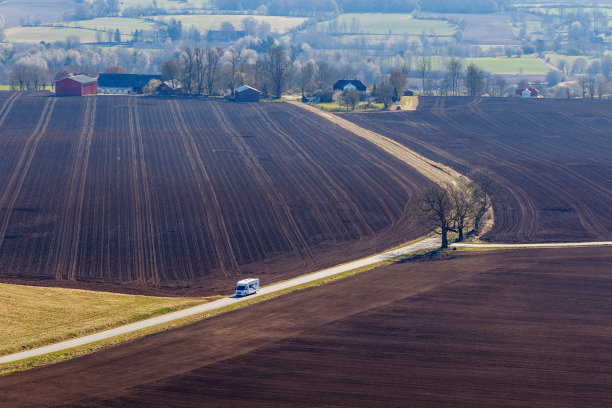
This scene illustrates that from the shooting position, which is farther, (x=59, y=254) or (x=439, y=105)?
(x=439, y=105)

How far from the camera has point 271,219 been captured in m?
72.8

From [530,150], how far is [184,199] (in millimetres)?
53939

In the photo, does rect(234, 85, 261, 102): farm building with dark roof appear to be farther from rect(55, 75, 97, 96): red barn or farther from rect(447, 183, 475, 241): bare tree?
rect(447, 183, 475, 241): bare tree

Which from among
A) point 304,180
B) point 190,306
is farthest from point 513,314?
point 304,180

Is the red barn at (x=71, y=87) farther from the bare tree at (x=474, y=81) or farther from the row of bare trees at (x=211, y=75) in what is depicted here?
the bare tree at (x=474, y=81)

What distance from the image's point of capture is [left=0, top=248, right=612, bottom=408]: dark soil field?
35875 millimetres

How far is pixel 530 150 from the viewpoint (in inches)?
4326

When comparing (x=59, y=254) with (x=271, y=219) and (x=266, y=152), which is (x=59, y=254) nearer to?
(x=271, y=219)

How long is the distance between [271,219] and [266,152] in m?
28.8

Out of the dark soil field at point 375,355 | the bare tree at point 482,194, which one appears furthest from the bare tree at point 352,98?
the dark soil field at point 375,355

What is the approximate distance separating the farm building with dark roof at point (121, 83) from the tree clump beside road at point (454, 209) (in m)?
95.9

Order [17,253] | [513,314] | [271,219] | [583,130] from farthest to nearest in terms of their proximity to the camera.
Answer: [583,130] → [271,219] → [17,253] → [513,314]

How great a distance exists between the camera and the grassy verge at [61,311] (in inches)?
1729

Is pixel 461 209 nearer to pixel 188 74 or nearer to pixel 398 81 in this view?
pixel 398 81
